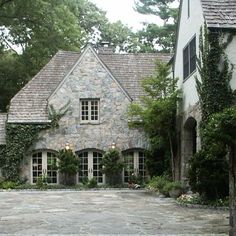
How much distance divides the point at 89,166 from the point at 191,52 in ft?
30.5

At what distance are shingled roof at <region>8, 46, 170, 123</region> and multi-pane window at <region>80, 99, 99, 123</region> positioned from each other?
181 cm

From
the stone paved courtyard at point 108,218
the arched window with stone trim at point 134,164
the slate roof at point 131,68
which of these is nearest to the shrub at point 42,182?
the arched window with stone trim at point 134,164

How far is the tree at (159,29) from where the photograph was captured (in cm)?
4409

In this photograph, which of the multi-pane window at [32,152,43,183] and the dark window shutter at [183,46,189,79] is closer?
the dark window shutter at [183,46,189,79]

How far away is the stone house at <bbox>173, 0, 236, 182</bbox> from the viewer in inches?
668

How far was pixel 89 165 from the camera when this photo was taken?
2609 cm

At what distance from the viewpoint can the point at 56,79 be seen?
28.2 metres

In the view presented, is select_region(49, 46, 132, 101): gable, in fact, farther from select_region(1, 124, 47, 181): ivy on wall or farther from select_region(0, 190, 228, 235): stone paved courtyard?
select_region(0, 190, 228, 235): stone paved courtyard

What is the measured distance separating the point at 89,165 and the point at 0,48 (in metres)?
14.1

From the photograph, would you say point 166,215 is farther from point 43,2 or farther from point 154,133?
point 43,2

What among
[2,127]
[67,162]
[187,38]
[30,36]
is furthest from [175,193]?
[30,36]

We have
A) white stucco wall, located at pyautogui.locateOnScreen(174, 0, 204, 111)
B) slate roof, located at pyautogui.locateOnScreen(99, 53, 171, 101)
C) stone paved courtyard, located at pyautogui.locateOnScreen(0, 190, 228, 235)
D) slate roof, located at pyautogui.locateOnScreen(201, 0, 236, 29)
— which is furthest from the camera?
slate roof, located at pyautogui.locateOnScreen(99, 53, 171, 101)

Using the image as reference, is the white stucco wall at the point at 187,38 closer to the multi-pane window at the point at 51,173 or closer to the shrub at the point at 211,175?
the shrub at the point at 211,175

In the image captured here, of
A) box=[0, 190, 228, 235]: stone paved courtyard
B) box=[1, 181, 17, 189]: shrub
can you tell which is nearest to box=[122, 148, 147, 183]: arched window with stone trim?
box=[1, 181, 17, 189]: shrub
